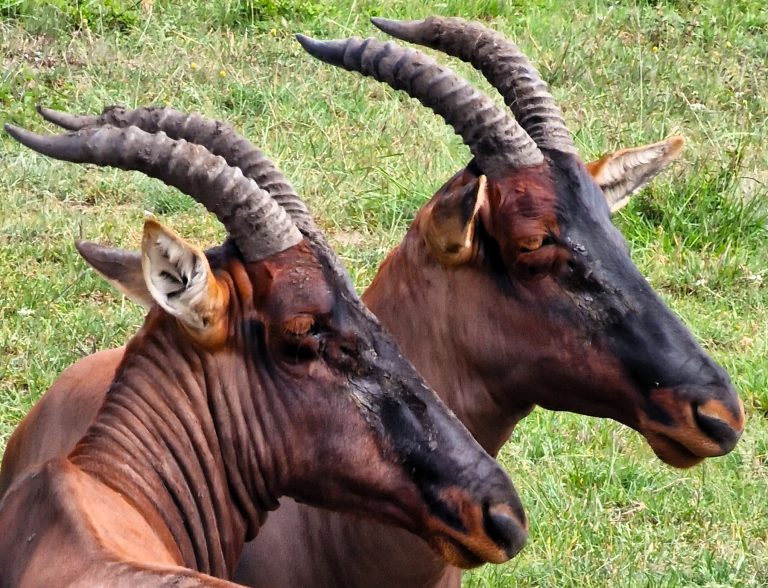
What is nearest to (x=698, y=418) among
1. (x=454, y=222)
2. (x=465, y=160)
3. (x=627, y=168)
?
(x=454, y=222)

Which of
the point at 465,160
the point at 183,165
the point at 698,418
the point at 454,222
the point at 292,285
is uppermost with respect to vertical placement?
the point at 183,165

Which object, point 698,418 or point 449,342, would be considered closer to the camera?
point 698,418

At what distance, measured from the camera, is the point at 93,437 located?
4020 millimetres

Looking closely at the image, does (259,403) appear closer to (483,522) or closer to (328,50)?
(483,522)

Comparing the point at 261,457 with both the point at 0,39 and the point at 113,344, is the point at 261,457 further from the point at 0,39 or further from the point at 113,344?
the point at 0,39

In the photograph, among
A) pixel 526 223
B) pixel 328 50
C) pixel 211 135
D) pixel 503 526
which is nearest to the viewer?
pixel 503 526

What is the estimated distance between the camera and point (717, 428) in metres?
4.67

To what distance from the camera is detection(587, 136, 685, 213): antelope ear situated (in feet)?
18.1

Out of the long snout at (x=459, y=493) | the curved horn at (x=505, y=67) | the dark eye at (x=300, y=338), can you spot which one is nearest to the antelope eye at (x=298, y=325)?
the dark eye at (x=300, y=338)

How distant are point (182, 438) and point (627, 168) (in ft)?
7.63

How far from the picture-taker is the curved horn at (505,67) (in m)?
5.26

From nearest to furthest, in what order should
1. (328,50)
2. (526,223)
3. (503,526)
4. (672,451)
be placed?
(503,526)
(672,451)
(526,223)
(328,50)

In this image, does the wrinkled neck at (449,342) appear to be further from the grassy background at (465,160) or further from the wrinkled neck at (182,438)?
the grassy background at (465,160)

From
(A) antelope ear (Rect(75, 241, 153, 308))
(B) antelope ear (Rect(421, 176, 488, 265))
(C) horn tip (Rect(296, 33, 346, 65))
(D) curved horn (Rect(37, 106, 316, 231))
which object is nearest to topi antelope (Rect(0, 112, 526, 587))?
(D) curved horn (Rect(37, 106, 316, 231))
